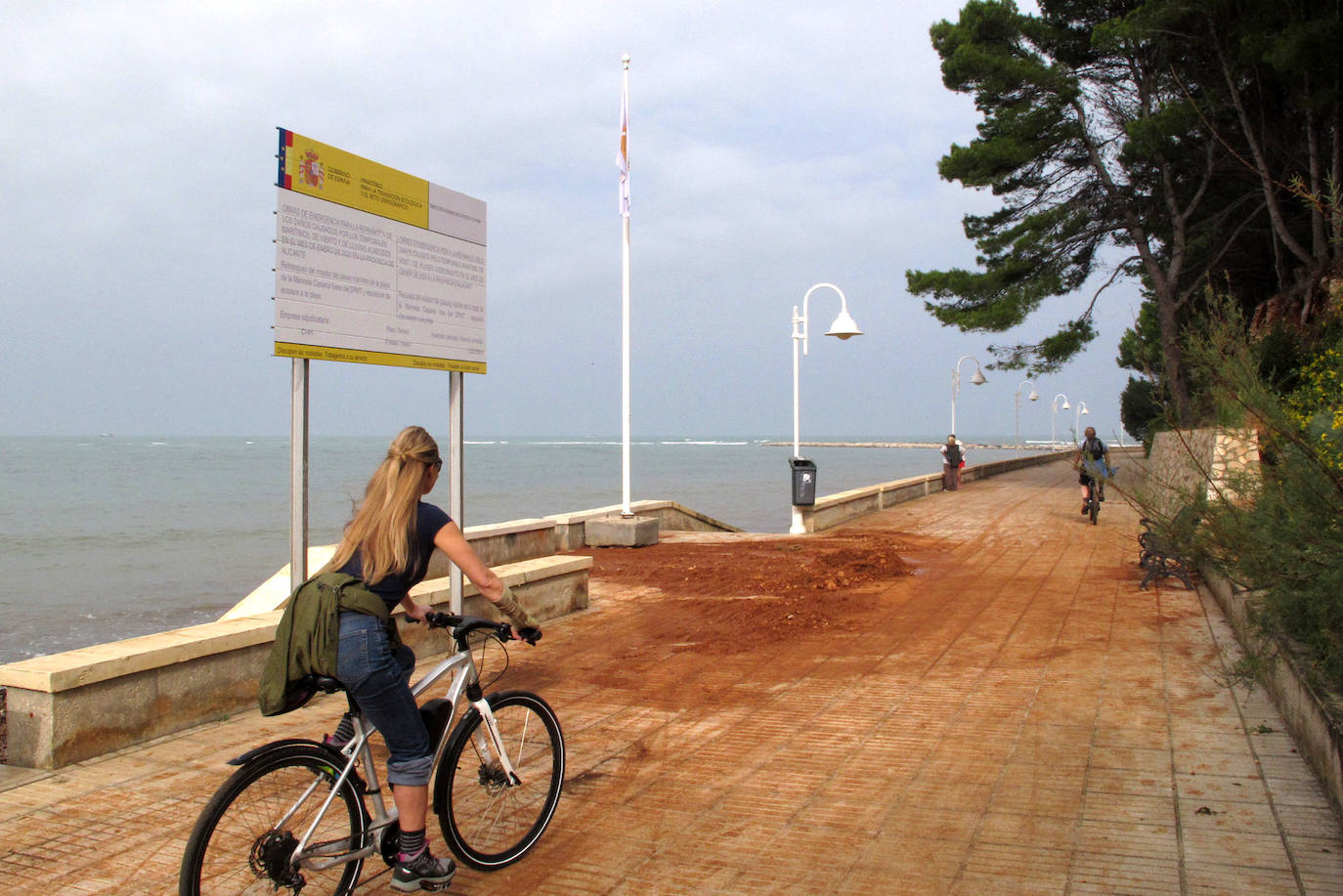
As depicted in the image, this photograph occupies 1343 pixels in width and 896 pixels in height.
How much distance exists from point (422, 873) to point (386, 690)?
2.22ft

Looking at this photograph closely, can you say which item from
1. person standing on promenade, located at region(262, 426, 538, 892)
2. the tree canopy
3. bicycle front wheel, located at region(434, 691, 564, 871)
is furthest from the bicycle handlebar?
the tree canopy

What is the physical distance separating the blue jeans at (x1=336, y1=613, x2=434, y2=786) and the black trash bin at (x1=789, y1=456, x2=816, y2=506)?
1407 cm

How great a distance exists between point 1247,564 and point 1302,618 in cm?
44

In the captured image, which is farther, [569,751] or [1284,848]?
[569,751]

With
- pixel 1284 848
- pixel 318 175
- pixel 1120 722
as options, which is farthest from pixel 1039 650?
pixel 318 175

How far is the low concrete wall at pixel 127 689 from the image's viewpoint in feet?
15.5

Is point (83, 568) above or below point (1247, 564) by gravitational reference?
below

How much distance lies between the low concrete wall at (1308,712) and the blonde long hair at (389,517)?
146 inches

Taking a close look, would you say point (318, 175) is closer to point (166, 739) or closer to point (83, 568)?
point (166, 739)

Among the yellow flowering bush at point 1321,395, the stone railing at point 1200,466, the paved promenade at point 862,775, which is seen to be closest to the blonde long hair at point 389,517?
the paved promenade at point 862,775

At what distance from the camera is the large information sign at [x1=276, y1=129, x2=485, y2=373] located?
239 inches

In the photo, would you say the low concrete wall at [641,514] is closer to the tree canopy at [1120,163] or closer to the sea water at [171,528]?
the sea water at [171,528]

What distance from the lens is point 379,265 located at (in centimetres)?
666

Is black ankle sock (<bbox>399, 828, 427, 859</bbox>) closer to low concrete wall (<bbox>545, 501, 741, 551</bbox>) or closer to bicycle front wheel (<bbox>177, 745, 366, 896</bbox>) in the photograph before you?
bicycle front wheel (<bbox>177, 745, 366, 896</bbox>)
